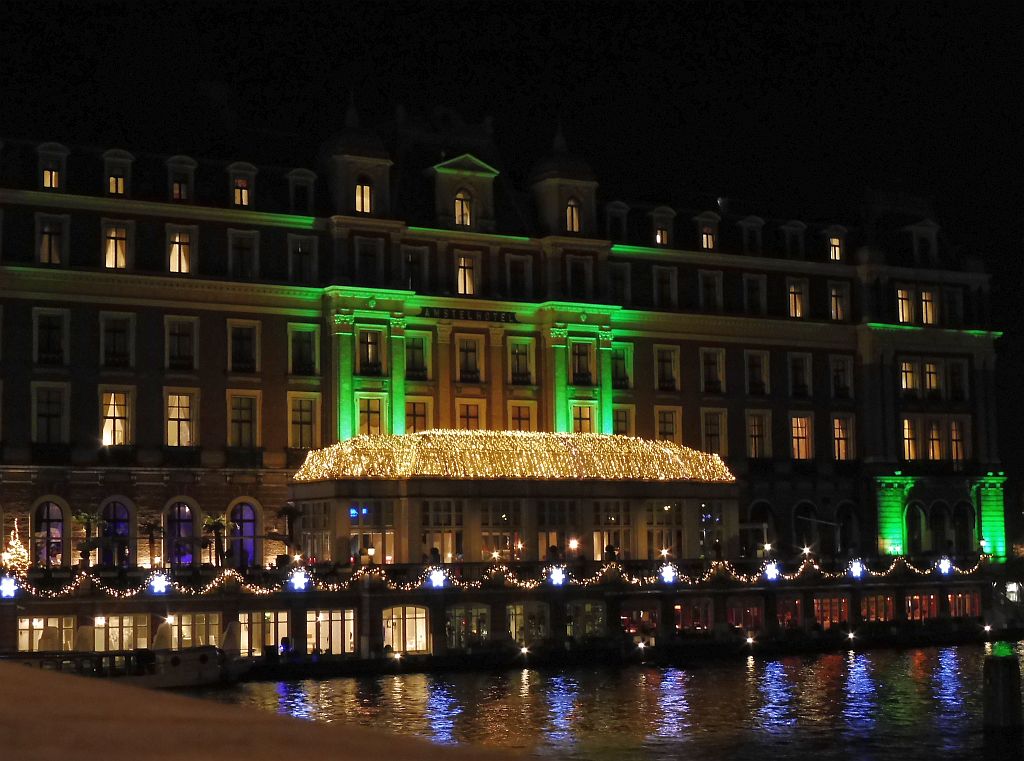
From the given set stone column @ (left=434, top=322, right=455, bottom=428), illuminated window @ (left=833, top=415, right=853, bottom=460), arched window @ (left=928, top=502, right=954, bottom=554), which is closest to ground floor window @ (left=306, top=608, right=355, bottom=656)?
stone column @ (left=434, top=322, right=455, bottom=428)

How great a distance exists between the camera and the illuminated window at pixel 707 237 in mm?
81438

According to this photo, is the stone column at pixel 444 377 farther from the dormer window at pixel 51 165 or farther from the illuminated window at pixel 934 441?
the illuminated window at pixel 934 441

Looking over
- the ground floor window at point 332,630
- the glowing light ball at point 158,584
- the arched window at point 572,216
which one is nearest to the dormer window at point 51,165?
the glowing light ball at point 158,584

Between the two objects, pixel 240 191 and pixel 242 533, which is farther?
pixel 240 191

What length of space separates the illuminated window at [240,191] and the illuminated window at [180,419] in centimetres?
910

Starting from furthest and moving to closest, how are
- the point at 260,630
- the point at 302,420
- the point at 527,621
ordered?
the point at 302,420 → the point at 527,621 → the point at 260,630

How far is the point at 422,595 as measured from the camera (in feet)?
192

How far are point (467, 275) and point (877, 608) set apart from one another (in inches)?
971

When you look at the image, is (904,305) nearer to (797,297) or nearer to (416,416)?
(797,297)

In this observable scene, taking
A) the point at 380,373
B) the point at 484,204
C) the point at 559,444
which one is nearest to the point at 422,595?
the point at 559,444

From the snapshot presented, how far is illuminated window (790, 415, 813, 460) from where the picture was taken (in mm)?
81500

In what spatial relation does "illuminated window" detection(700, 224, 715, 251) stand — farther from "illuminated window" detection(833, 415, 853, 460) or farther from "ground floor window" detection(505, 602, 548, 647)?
"ground floor window" detection(505, 602, 548, 647)

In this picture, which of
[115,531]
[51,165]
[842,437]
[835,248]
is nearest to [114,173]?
[51,165]

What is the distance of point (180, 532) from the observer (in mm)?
65750
